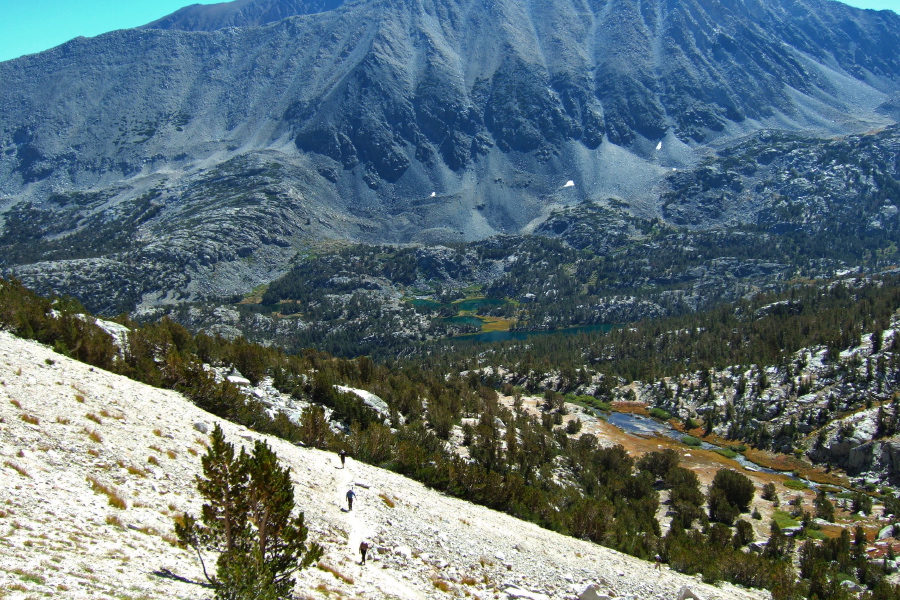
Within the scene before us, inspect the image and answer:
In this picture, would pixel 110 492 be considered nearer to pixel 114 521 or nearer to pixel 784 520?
pixel 114 521

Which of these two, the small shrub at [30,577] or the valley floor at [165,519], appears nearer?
the small shrub at [30,577]

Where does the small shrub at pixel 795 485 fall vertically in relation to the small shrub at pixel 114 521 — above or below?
below

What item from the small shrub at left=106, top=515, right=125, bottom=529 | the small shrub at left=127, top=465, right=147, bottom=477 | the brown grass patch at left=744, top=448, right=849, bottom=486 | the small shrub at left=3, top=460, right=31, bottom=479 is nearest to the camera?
the small shrub at left=106, top=515, right=125, bottom=529

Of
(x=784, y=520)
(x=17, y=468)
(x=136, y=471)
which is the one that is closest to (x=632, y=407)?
(x=784, y=520)

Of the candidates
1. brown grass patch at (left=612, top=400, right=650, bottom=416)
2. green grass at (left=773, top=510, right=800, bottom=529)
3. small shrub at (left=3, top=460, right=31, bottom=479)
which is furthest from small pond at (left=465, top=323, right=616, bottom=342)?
small shrub at (left=3, top=460, right=31, bottom=479)

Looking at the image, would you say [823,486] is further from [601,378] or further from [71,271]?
[71,271]

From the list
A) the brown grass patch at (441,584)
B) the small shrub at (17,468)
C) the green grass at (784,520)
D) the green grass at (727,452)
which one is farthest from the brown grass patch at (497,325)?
the small shrub at (17,468)

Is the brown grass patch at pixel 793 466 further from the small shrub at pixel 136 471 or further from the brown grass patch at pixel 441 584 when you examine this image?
the small shrub at pixel 136 471

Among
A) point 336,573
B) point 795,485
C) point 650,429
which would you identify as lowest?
point 650,429

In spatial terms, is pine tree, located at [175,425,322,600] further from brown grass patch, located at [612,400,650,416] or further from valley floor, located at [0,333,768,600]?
brown grass patch, located at [612,400,650,416]

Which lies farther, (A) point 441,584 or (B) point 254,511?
(A) point 441,584

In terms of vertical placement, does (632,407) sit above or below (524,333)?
below
